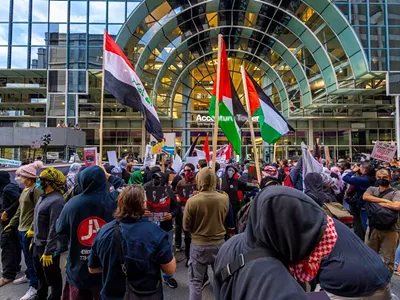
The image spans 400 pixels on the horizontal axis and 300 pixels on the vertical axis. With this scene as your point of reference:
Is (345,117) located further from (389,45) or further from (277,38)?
(277,38)

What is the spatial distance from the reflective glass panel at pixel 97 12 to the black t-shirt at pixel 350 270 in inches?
924

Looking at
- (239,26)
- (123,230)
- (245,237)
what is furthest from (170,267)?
(239,26)

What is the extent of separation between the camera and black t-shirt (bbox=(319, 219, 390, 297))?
204 centimetres

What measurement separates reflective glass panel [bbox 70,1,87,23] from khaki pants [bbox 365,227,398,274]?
23.6 metres

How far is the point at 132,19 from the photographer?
21.3m

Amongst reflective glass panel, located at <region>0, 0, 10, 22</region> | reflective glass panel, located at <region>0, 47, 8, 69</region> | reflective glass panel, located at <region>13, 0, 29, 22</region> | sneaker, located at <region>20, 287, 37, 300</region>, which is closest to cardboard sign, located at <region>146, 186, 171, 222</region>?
sneaker, located at <region>20, 287, 37, 300</region>

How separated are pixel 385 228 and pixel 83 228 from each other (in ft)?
13.7

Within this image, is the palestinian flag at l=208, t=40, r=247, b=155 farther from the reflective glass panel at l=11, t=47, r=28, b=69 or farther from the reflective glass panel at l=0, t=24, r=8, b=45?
the reflective glass panel at l=0, t=24, r=8, b=45

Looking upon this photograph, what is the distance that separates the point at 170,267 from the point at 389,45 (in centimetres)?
2325

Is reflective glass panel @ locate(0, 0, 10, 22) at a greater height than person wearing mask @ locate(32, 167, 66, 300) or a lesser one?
greater

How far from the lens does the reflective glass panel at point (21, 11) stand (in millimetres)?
23078

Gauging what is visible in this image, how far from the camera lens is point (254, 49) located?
88.2ft

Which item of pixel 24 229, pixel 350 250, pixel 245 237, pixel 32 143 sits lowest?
pixel 24 229

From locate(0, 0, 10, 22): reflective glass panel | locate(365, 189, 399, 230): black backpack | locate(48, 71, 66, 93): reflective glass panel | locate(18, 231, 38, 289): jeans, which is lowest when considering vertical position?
locate(18, 231, 38, 289): jeans
